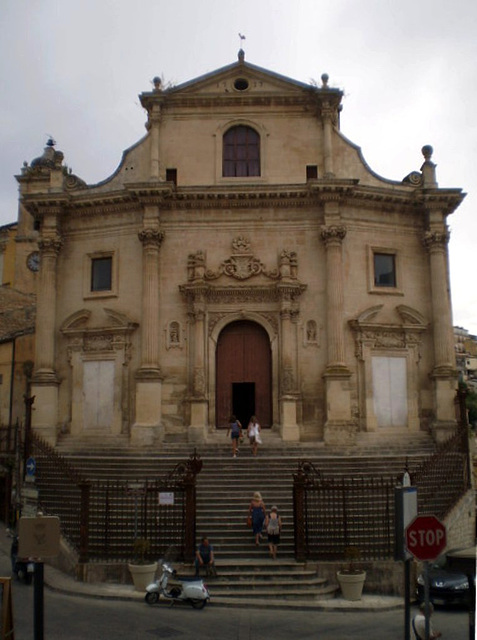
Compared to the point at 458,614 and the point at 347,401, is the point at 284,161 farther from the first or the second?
the point at 458,614

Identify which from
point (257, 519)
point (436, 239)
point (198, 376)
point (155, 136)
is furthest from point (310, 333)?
→ point (257, 519)

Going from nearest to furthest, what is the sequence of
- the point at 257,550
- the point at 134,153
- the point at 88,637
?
the point at 88,637
the point at 257,550
the point at 134,153

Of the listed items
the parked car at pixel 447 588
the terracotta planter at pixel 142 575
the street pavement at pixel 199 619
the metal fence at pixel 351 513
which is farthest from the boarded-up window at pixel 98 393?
the parked car at pixel 447 588

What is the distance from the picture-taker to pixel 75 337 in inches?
1041

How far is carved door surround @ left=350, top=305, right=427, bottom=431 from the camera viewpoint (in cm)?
2527

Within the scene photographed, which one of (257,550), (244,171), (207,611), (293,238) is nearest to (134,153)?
(244,171)

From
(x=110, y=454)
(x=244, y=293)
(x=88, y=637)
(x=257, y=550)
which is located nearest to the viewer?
(x=88, y=637)

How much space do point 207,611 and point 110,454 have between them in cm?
1043

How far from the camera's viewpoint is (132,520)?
1733 centimetres

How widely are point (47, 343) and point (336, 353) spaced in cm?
1038

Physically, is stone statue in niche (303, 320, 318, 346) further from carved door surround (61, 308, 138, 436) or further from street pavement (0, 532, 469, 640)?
street pavement (0, 532, 469, 640)

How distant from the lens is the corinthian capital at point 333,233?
25438 millimetres

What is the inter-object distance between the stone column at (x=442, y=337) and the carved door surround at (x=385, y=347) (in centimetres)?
67

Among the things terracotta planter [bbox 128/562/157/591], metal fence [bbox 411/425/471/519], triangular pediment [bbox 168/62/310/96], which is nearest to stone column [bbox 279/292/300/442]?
metal fence [bbox 411/425/471/519]
